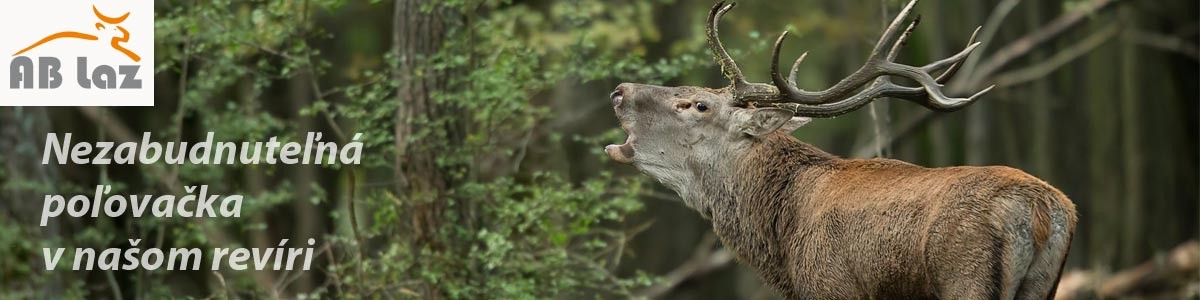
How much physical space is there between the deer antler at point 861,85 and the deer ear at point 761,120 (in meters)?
0.05

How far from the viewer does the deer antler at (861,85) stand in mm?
7203

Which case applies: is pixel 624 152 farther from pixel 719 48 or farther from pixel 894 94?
pixel 894 94

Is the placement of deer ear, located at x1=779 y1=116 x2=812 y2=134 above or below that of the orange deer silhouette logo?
below

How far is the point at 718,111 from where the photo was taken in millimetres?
7992

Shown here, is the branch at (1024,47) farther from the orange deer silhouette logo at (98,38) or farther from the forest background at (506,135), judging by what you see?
the orange deer silhouette logo at (98,38)

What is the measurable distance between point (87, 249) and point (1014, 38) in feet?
44.6

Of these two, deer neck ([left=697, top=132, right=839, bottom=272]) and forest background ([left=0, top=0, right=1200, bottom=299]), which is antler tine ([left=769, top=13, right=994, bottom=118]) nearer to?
deer neck ([left=697, top=132, right=839, bottom=272])

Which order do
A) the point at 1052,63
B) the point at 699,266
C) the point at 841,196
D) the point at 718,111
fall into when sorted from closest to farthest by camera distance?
the point at 841,196, the point at 718,111, the point at 699,266, the point at 1052,63

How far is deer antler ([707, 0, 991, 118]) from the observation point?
7203 millimetres

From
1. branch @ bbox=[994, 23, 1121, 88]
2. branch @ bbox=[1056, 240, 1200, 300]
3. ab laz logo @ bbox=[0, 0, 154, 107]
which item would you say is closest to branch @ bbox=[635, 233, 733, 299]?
branch @ bbox=[1056, 240, 1200, 300]

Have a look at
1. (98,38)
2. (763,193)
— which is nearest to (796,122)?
(763,193)

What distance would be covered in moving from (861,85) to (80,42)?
553 centimetres

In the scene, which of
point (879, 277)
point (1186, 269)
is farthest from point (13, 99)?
point (1186, 269)

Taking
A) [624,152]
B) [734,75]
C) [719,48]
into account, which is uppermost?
[719,48]
